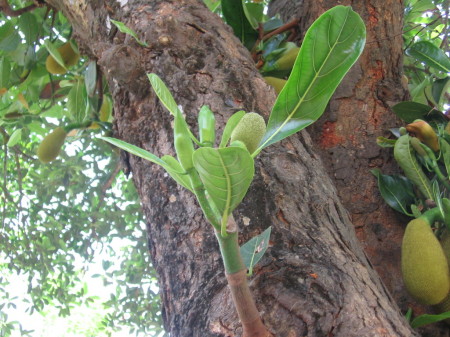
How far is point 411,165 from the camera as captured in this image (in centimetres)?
102

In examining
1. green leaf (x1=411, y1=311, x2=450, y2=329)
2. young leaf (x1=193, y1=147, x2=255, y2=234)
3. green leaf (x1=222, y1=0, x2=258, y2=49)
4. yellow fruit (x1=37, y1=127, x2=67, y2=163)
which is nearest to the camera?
young leaf (x1=193, y1=147, x2=255, y2=234)

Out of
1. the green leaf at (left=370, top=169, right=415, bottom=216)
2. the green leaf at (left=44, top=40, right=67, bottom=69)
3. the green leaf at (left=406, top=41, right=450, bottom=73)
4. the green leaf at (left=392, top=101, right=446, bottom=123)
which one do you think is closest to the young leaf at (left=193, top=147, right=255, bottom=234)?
the green leaf at (left=370, top=169, right=415, bottom=216)

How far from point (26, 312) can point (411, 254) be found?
2.24 meters

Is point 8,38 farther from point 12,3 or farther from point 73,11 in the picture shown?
point 12,3

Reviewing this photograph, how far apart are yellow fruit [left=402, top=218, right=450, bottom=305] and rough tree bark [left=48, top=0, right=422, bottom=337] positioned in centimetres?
12

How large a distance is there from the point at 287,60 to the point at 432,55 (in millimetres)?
314

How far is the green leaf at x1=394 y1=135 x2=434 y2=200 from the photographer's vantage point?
1.01 metres

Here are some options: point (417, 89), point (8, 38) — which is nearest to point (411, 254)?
point (417, 89)

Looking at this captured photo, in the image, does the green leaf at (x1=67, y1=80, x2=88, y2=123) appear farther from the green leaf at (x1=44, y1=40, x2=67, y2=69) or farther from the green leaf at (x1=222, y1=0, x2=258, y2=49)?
the green leaf at (x1=222, y1=0, x2=258, y2=49)

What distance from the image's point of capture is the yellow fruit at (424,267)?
0.80 meters

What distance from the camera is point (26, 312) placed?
8.59 feet

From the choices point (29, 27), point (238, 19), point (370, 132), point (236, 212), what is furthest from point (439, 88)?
point (29, 27)

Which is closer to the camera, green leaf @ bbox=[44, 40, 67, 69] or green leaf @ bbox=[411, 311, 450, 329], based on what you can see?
green leaf @ bbox=[411, 311, 450, 329]

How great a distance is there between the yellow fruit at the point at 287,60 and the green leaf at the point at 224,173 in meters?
0.79
